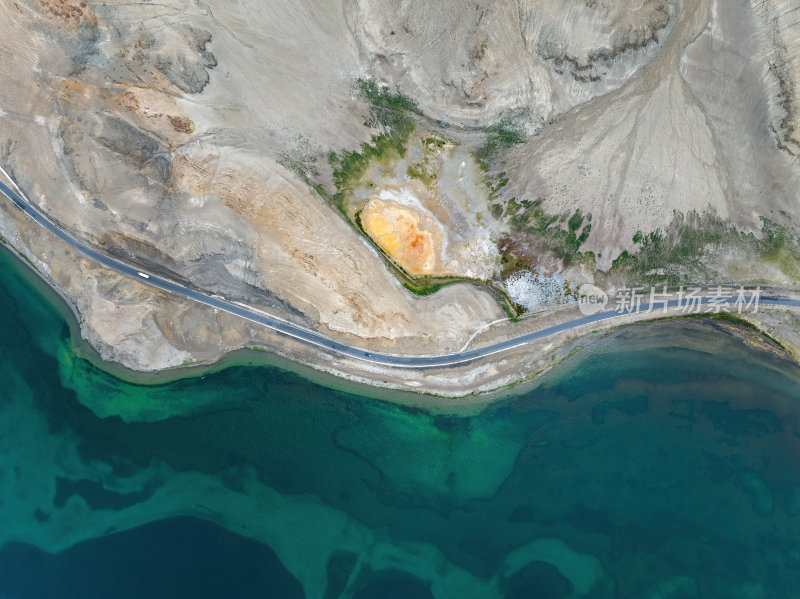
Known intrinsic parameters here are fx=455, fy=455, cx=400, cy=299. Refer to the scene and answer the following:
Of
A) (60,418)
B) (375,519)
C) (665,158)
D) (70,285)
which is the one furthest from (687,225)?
(60,418)

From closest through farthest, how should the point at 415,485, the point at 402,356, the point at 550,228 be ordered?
the point at 550,228 < the point at 402,356 < the point at 415,485

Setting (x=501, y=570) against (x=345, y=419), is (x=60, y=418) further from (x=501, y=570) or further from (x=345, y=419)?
(x=501, y=570)

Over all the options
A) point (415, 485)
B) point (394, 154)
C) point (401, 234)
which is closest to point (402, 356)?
point (401, 234)

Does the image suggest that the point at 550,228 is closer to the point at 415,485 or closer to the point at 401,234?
the point at 401,234

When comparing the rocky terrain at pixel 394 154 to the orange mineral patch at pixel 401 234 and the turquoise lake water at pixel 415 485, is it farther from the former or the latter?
the turquoise lake water at pixel 415 485

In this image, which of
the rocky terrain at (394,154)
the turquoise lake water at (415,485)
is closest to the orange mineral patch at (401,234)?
the rocky terrain at (394,154)

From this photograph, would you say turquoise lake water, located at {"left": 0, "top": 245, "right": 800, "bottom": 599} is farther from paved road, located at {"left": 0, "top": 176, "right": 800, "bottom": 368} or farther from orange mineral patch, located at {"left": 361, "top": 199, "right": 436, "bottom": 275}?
orange mineral patch, located at {"left": 361, "top": 199, "right": 436, "bottom": 275}
